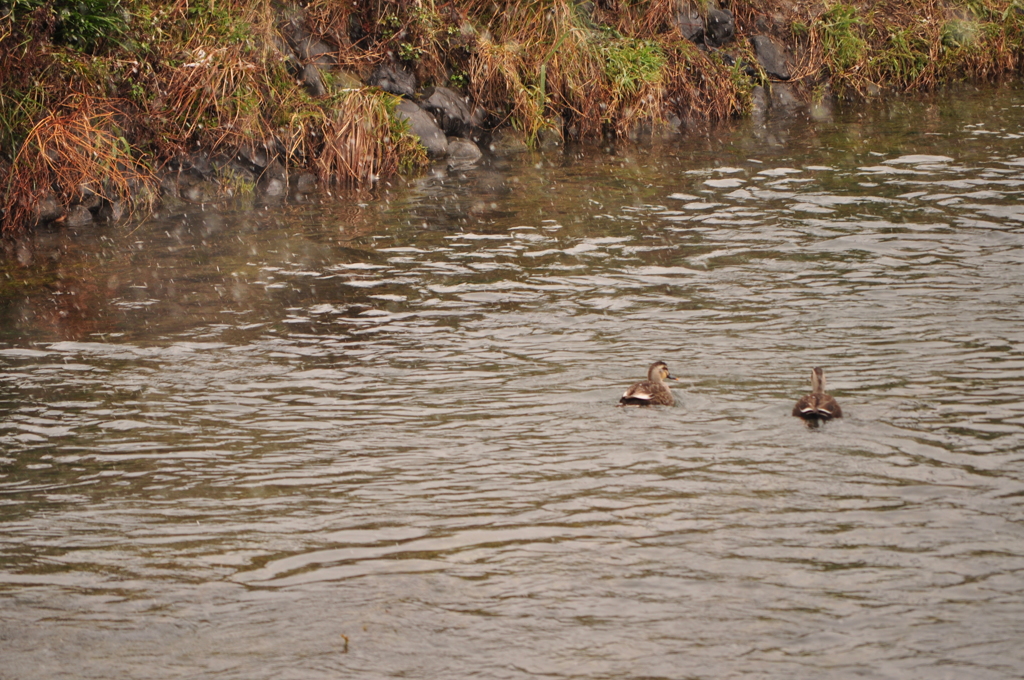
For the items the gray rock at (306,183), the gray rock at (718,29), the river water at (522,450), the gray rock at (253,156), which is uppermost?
the gray rock at (718,29)

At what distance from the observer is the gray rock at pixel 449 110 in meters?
17.8

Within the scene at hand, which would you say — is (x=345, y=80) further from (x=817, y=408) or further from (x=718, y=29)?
(x=817, y=408)

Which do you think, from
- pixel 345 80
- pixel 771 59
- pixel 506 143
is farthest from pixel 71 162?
pixel 771 59

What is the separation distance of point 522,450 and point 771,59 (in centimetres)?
1568

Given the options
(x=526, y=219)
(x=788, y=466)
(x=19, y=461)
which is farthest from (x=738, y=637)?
(x=526, y=219)

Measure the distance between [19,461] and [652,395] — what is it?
3972 mm

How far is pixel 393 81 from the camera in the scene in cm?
1769

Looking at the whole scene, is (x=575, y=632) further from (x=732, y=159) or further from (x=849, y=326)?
(x=732, y=159)

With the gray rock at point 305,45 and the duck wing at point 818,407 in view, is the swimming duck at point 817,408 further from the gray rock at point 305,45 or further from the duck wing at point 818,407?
the gray rock at point 305,45

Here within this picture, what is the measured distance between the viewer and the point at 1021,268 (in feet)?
35.7

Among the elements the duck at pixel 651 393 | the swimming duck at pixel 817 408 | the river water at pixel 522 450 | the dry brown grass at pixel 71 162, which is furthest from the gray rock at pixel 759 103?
the swimming duck at pixel 817 408

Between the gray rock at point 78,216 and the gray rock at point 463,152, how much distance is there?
17.1 ft

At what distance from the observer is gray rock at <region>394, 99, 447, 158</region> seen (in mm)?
17219

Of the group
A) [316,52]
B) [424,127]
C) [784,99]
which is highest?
[316,52]
